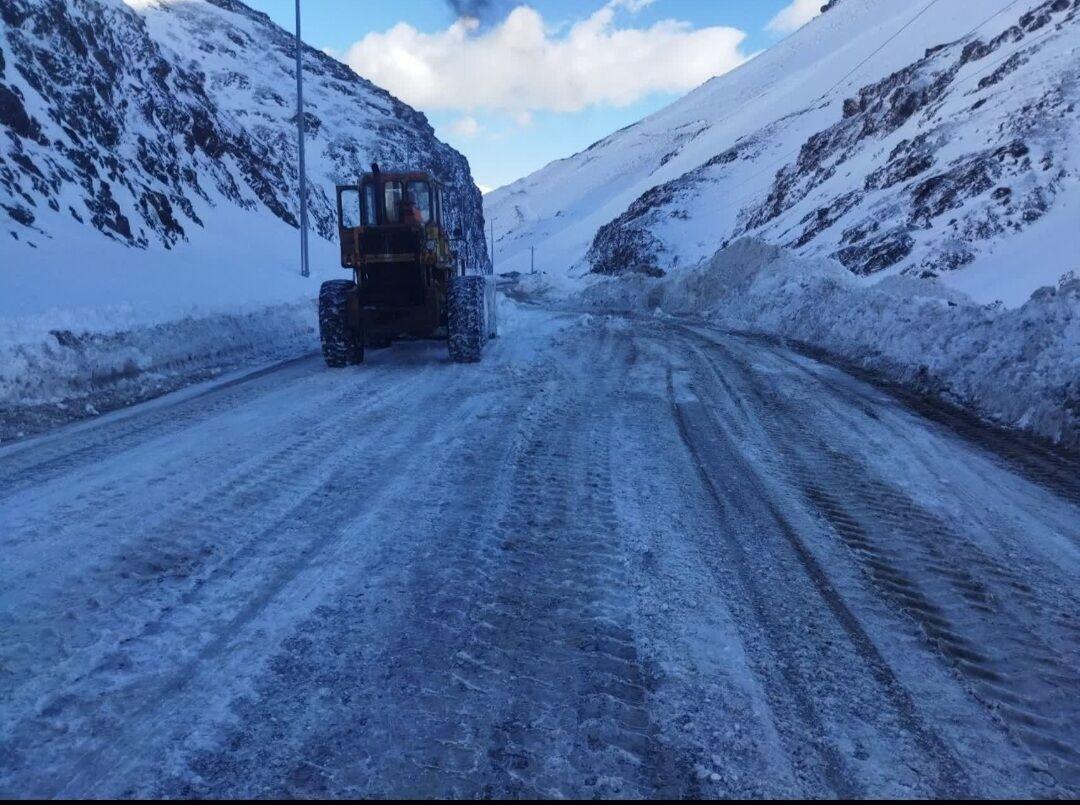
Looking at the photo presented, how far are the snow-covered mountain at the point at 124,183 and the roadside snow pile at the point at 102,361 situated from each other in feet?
3.19

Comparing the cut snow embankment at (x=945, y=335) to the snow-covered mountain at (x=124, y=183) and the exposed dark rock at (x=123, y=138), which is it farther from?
the snow-covered mountain at (x=124, y=183)

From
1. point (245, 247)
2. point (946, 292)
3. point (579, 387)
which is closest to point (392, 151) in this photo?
point (245, 247)

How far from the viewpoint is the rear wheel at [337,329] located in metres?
10.4

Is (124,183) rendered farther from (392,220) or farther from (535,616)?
(535,616)

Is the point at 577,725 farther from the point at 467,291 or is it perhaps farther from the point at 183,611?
the point at 467,291

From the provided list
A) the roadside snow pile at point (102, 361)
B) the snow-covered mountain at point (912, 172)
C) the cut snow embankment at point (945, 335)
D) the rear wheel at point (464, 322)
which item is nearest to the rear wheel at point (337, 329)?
the rear wheel at point (464, 322)

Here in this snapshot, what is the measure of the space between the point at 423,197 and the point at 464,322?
94.1 inches

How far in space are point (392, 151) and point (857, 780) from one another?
59.5 metres

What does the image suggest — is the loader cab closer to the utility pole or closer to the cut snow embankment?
the cut snow embankment

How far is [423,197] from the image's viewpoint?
1148 centimetres

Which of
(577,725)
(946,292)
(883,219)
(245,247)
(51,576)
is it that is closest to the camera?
(577,725)

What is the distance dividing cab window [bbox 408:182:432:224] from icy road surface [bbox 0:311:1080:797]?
20.3ft

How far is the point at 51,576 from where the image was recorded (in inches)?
135

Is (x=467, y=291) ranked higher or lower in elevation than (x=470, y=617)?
higher
